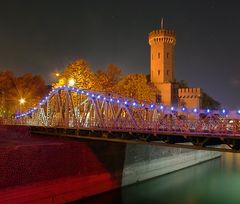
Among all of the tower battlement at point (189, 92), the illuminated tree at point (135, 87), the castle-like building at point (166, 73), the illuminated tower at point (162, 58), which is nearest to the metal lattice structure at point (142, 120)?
the illuminated tree at point (135, 87)

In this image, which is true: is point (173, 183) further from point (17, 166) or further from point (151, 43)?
point (151, 43)

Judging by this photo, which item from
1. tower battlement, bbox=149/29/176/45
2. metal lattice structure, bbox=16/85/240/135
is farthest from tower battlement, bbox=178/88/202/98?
metal lattice structure, bbox=16/85/240/135

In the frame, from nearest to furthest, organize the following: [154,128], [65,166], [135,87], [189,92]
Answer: [154,128]
[65,166]
[135,87]
[189,92]

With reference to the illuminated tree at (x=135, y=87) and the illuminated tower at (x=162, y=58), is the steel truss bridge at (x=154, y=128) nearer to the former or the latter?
the illuminated tree at (x=135, y=87)

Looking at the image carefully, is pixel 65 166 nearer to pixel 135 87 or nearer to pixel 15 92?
pixel 135 87

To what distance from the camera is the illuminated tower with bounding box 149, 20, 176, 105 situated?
87.4 metres

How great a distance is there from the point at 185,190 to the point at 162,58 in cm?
5495

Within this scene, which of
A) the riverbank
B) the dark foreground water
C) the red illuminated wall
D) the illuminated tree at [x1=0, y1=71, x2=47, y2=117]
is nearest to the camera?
the red illuminated wall

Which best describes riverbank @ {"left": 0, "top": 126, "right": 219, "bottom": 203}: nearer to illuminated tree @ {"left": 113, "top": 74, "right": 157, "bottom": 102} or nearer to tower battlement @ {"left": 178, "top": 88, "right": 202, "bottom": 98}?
illuminated tree @ {"left": 113, "top": 74, "right": 157, "bottom": 102}

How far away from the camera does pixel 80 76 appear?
5559 cm

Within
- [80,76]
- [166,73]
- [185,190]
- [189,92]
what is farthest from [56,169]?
[166,73]

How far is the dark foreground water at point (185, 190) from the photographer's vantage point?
32531 mm

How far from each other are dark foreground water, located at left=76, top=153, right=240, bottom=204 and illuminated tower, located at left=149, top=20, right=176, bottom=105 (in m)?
41.3

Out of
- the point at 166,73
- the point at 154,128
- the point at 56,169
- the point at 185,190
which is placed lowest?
the point at 185,190
